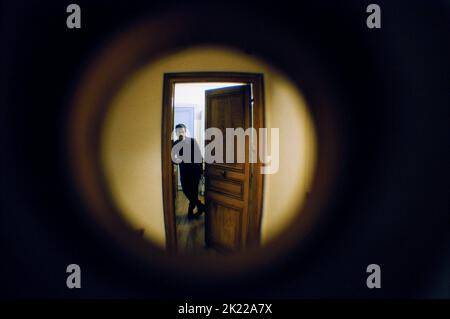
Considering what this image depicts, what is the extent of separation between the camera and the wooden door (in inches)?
31.0

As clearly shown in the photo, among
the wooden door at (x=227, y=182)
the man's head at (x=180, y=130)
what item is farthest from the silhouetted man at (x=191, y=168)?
the wooden door at (x=227, y=182)

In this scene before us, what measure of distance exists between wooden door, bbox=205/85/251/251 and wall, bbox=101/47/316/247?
274 millimetres

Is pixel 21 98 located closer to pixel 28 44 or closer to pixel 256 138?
pixel 28 44

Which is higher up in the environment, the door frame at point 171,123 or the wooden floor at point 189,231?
the door frame at point 171,123

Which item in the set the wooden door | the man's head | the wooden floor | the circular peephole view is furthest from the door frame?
the man's head

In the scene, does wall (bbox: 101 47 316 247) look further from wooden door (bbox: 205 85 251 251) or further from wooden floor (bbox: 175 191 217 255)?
wooden floor (bbox: 175 191 217 255)

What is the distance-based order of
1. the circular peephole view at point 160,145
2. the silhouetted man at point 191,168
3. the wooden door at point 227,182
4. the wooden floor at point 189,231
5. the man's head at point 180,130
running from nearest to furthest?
the circular peephole view at point 160,145 < the wooden door at point 227,182 < the wooden floor at point 189,231 < the man's head at point 180,130 < the silhouetted man at point 191,168

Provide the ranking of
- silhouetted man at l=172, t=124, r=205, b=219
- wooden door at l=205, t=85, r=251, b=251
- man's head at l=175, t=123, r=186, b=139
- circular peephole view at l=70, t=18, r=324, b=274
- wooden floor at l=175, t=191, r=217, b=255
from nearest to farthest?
circular peephole view at l=70, t=18, r=324, b=274
wooden door at l=205, t=85, r=251, b=251
wooden floor at l=175, t=191, r=217, b=255
man's head at l=175, t=123, r=186, b=139
silhouetted man at l=172, t=124, r=205, b=219

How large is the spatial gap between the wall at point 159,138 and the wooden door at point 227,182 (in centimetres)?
27

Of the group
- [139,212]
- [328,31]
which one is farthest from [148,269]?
[328,31]

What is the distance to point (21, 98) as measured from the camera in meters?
0.40

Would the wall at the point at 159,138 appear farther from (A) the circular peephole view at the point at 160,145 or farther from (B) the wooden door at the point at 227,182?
(B) the wooden door at the point at 227,182

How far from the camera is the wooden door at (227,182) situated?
789 mm
